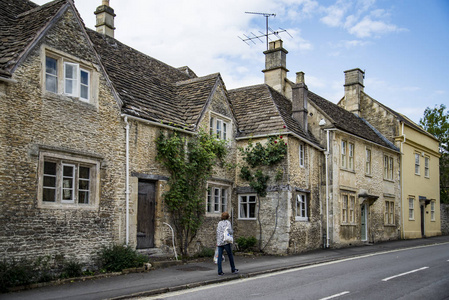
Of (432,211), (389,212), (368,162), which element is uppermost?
(368,162)

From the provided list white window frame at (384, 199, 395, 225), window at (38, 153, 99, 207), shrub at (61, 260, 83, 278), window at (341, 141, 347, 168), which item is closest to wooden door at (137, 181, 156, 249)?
window at (38, 153, 99, 207)

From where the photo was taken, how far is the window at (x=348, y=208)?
23.8 m

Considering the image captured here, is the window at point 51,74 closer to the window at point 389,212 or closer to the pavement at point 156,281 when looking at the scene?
the pavement at point 156,281

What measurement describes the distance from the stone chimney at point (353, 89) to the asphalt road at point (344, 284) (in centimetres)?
1871

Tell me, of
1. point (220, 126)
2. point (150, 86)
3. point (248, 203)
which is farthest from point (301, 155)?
point (150, 86)

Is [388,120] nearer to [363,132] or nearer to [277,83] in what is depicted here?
[363,132]

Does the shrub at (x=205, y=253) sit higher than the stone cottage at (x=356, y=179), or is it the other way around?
the stone cottage at (x=356, y=179)

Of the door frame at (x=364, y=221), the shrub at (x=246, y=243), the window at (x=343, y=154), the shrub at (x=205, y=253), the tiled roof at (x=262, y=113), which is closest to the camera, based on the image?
the shrub at (x=205, y=253)

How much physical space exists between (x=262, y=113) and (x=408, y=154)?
15311 millimetres

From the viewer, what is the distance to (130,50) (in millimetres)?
20391

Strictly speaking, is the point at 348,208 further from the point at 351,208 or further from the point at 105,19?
the point at 105,19

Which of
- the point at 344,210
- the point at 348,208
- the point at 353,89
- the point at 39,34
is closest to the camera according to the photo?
the point at 39,34

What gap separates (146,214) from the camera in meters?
15.1

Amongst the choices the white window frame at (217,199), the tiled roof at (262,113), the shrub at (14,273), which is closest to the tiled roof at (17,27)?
the shrub at (14,273)
